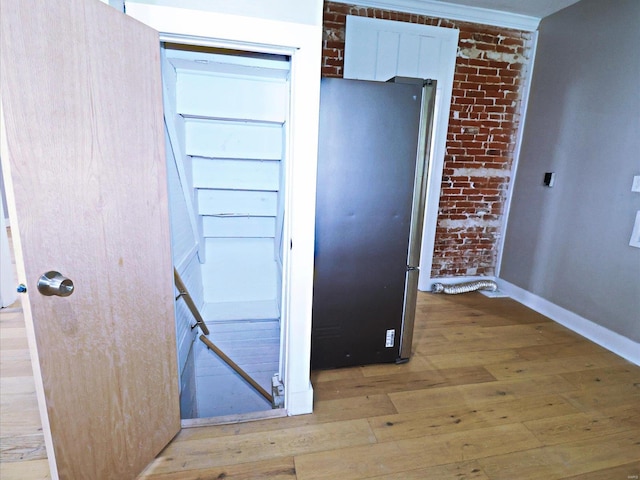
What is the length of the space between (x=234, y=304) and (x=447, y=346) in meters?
2.25

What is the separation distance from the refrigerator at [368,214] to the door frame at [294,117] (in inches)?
13.3

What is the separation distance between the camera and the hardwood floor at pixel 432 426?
1.46m

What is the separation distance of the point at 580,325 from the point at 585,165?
1.35 meters

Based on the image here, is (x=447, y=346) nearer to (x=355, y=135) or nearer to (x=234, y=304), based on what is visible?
(x=355, y=135)

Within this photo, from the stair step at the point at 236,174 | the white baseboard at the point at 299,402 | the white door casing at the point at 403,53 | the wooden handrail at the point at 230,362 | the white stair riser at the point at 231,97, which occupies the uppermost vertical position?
the white door casing at the point at 403,53

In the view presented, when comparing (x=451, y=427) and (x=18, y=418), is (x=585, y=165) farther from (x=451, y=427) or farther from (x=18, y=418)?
(x=18, y=418)

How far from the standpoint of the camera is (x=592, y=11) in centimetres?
266

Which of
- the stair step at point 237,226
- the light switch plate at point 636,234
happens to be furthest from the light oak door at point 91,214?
the light switch plate at point 636,234

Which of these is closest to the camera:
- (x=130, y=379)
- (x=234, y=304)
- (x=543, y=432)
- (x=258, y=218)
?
(x=130, y=379)

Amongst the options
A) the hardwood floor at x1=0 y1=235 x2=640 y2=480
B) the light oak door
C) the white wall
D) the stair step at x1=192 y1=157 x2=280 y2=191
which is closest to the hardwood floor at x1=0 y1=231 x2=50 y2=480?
the hardwood floor at x1=0 y1=235 x2=640 y2=480

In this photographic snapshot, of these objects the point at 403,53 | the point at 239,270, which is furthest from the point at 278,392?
the point at 403,53

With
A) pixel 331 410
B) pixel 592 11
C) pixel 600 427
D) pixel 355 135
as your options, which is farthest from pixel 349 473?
pixel 592 11

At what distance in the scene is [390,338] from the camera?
2197 mm

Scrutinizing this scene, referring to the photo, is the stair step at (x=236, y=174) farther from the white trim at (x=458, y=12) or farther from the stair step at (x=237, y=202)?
the white trim at (x=458, y=12)
